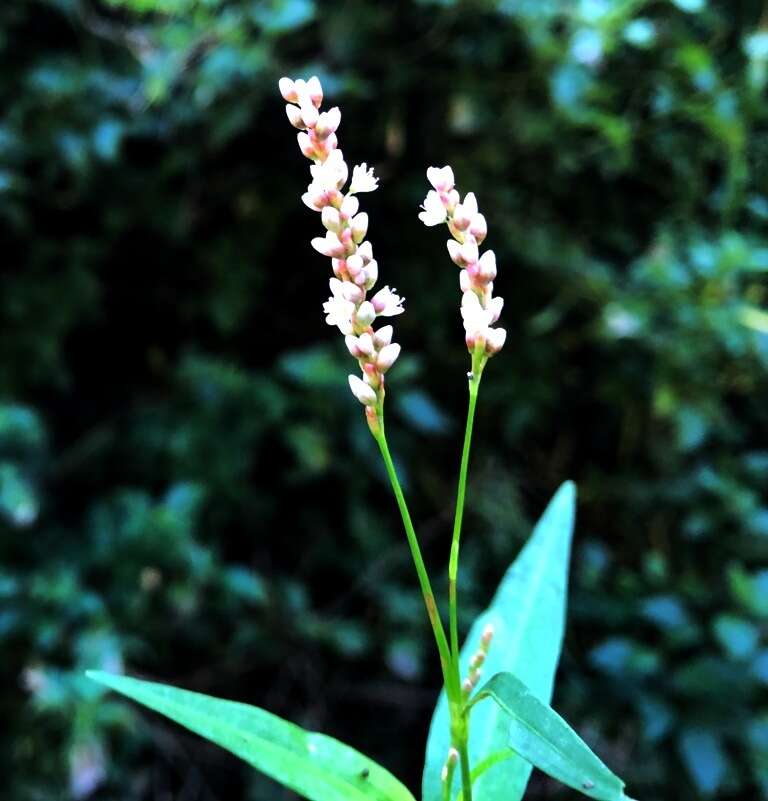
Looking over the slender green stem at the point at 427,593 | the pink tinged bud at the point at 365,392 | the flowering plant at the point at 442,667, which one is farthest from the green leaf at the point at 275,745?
the pink tinged bud at the point at 365,392

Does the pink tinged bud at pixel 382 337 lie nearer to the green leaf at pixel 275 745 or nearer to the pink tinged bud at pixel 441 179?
the pink tinged bud at pixel 441 179

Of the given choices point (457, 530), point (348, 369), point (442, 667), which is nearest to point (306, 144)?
point (457, 530)

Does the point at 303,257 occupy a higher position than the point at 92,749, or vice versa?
the point at 303,257

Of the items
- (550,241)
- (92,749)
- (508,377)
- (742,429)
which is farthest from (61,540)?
(742,429)

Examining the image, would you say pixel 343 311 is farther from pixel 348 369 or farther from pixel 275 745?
pixel 348 369

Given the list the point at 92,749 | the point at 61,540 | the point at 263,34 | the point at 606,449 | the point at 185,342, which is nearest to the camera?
the point at 92,749

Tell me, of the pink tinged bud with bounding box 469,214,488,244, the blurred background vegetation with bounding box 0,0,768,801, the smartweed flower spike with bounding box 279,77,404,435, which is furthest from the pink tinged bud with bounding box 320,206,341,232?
the blurred background vegetation with bounding box 0,0,768,801

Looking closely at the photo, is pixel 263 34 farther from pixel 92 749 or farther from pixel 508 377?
pixel 92 749
